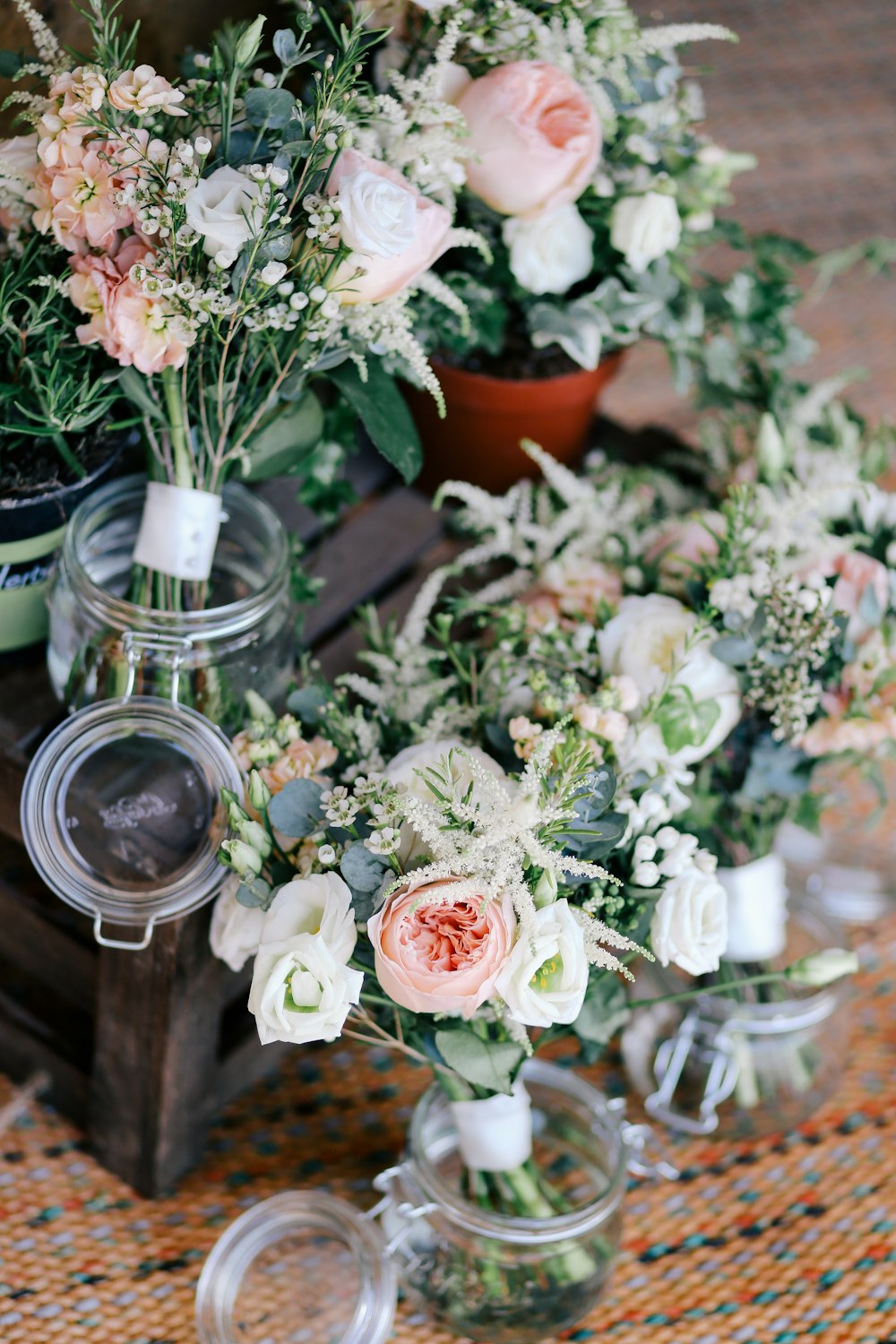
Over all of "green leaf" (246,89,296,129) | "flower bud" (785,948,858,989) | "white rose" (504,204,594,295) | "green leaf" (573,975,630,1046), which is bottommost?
"flower bud" (785,948,858,989)

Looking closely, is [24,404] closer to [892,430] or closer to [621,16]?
[621,16]

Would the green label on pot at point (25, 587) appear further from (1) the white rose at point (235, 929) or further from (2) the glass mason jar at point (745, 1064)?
(2) the glass mason jar at point (745, 1064)

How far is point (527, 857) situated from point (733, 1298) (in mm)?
464

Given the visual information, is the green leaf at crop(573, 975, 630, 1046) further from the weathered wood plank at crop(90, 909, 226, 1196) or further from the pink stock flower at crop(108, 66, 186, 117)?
the pink stock flower at crop(108, 66, 186, 117)

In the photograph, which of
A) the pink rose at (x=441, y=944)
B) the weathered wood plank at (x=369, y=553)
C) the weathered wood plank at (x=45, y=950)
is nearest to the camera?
the pink rose at (x=441, y=944)

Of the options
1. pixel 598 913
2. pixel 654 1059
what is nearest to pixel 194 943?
pixel 598 913

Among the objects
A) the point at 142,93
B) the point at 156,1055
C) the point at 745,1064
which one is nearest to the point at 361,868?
the point at 156,1055

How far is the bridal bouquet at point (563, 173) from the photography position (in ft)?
2.78

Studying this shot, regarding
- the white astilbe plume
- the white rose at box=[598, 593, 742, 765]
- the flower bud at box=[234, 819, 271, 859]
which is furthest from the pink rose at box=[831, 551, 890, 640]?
the flower bud at box=[234, 819, 271, 859]

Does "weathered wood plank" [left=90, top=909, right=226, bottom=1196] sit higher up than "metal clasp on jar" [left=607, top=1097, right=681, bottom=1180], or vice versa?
"weathered wood plank" [left=90, top=909, right=226, bottom=1196]

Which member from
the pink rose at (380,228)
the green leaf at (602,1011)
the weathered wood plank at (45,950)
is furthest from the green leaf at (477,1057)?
the pink rose at (380,228)

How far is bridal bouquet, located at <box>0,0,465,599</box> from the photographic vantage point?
2.14 feet

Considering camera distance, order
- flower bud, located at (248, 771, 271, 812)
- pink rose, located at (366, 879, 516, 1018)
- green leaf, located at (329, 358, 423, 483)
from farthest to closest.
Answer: green leaf, located at (329, 358, 423, 483)
flower bud, located at (248, 771, 271, 812)
pink rose, located at (366, 879, 516, 1018)

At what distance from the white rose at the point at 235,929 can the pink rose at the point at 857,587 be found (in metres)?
0.45
